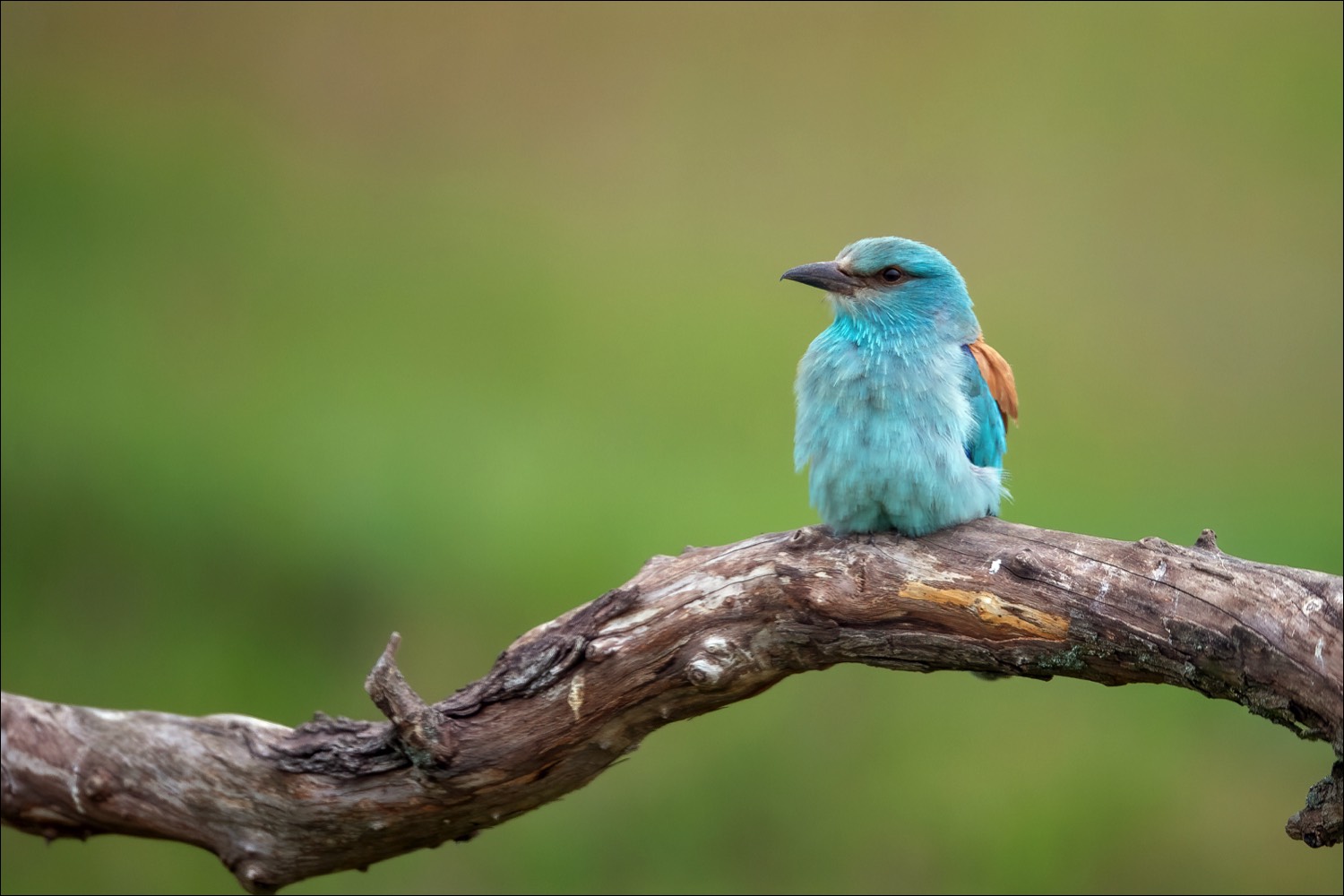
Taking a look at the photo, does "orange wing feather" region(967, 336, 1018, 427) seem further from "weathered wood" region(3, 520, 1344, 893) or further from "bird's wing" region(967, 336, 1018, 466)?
"weathered wood" region(3, 520, 1344, 893)

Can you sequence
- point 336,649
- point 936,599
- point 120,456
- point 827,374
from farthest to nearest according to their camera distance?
point 120,456, point 336,649, point 827,374, point 936,599

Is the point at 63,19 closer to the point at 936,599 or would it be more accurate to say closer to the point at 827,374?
the point at 827,374

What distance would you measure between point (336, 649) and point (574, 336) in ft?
5.83

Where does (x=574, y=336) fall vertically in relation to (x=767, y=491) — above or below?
above

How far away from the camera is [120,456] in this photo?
17.7 ft

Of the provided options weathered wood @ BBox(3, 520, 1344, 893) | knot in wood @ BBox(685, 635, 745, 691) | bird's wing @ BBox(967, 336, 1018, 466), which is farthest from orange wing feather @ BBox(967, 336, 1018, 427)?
knot in wood @ BBox(685, 635, 745, 691)

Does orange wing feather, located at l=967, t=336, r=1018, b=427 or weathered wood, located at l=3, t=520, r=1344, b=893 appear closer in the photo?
weathered wood, located at l=3, t=520, r=1344, b=893

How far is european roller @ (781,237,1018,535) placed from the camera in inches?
104

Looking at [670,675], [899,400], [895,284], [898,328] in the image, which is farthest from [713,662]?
[895,284]

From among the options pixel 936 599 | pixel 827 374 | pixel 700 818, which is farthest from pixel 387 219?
pixel 936 599

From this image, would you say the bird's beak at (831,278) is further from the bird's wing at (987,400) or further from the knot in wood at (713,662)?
the knot in wood at (713,662)

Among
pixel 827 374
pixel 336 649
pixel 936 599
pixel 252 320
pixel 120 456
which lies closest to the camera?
pixel 936 599

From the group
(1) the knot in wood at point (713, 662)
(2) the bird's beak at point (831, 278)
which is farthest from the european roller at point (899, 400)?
(1) the knot in wood at point (713, 662)

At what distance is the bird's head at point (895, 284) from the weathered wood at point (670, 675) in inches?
21.7
